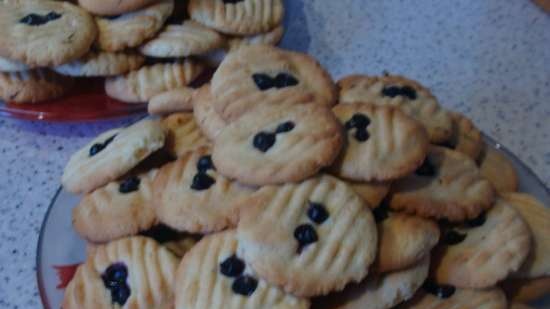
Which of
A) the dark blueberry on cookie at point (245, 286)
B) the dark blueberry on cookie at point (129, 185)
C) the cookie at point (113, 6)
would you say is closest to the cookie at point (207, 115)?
the dark blueberry on cookie at point (129, 185)

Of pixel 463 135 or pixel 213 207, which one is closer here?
pixel 213 207

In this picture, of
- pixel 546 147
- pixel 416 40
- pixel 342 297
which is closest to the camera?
pixel 342 297

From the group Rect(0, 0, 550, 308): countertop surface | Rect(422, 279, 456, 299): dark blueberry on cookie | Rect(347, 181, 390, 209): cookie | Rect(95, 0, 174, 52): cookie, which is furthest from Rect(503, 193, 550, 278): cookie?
Rect(95, 0, 174, 52): cookie

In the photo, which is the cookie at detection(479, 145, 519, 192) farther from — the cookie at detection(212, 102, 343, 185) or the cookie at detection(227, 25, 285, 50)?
the cookie at detection(227, 25, 285, 50)

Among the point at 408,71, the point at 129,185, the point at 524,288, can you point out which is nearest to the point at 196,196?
the point at 129,185

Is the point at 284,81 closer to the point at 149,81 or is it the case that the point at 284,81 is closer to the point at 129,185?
the point at 129,185

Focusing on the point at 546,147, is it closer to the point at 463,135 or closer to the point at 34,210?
the point at 463,135

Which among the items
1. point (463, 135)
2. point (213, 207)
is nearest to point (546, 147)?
point (463, 135)
